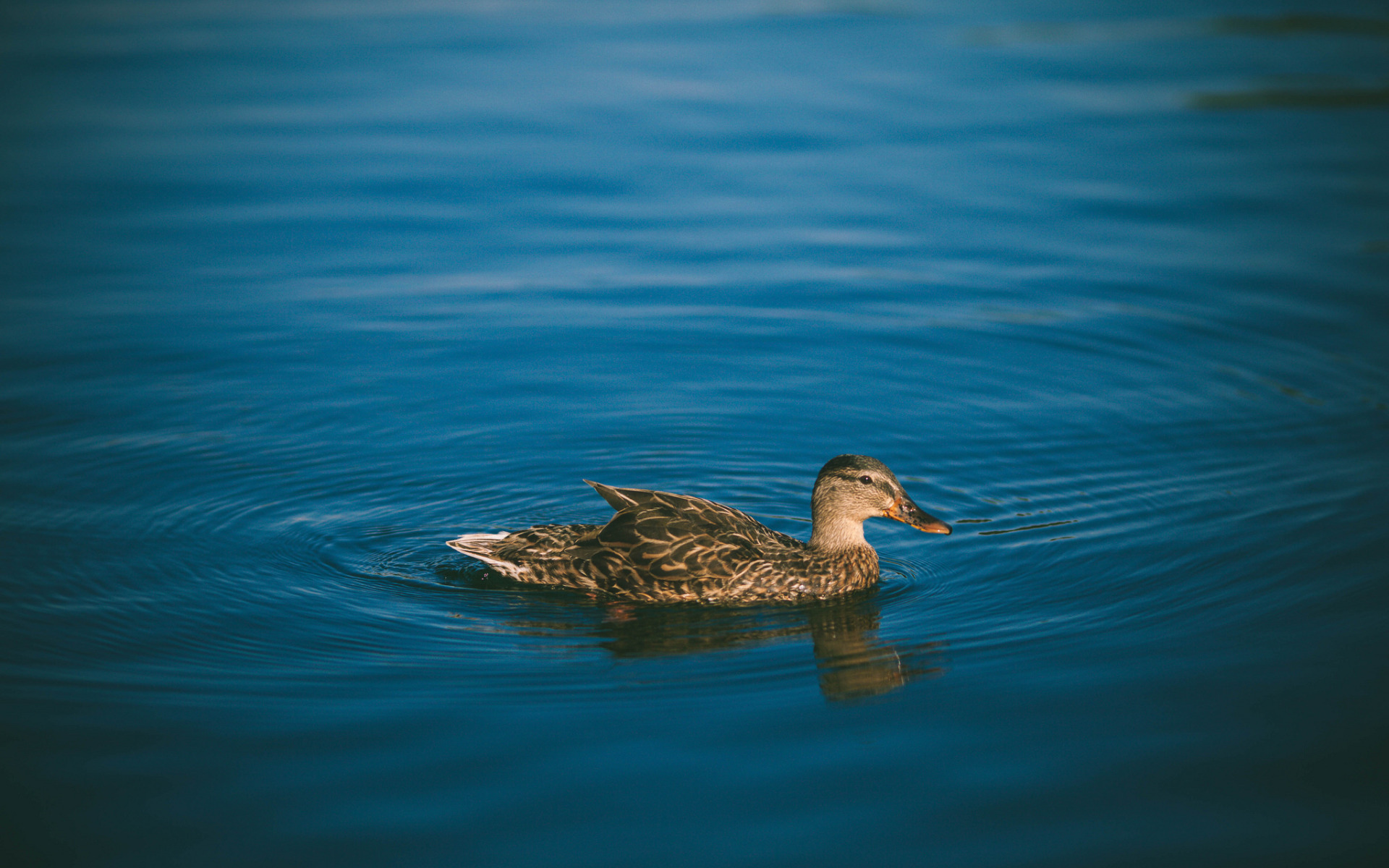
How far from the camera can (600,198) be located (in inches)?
583

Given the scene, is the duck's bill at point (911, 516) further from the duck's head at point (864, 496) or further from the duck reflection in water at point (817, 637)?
the duck reflection in water at point (817, 637)

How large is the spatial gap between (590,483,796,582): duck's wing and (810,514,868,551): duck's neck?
0.27 meters

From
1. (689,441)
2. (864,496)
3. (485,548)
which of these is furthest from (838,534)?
(689,441)

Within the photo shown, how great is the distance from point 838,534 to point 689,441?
2.08 m

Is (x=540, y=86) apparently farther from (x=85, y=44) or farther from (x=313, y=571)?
(x=313, y=571)

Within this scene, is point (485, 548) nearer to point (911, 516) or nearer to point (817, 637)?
point (817, 637)

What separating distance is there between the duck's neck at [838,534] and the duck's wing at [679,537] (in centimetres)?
27

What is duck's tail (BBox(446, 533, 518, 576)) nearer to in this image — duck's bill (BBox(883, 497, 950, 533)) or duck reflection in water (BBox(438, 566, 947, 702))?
duck reflection in water (BBox(438, 566, 947, 702))

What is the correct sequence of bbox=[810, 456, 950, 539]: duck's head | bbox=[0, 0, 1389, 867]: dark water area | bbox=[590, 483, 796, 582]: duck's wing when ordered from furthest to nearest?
1. bbox=[810, 456, 950, 539]: duck's head
2. bbox=[590, 483, 796, 582]: duck's wing
3. bbox=[0, 0, 1389, 867]: dark water area

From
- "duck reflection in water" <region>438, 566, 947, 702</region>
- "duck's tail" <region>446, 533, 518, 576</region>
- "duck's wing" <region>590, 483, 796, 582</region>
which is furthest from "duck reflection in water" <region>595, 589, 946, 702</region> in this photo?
"duck's tail" <region>446, 533, 518, 576</region>

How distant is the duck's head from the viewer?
7.60 metres

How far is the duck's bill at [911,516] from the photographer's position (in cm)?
764

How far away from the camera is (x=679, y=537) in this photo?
752 centimetres

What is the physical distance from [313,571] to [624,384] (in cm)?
352
